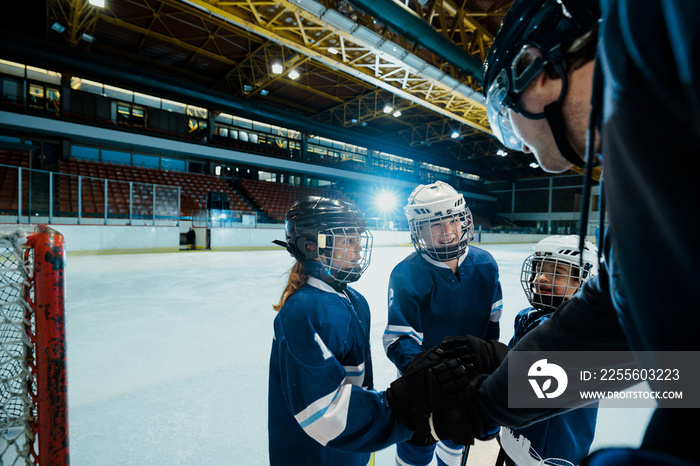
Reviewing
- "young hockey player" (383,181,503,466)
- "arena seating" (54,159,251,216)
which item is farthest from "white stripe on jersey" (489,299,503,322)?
"arena seating" (54,159,251,216)

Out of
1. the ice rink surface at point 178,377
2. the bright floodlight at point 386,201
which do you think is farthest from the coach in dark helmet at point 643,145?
the bright floodlight at point 386,201

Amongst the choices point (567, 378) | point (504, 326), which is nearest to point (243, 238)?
point (504, 326)

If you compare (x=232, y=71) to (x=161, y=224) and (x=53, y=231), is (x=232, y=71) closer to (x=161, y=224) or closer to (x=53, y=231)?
(x=161, y=224)

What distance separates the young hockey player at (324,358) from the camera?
35.7 inches

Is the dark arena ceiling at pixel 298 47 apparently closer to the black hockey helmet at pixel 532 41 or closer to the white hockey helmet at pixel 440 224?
the white hockey helmet at pixel 440 224

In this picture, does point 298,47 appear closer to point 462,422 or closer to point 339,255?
point 339,255

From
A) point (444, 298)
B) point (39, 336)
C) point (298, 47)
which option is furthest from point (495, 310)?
point (298, 47)

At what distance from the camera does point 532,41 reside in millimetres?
627

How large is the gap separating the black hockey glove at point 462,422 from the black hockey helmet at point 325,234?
502mm

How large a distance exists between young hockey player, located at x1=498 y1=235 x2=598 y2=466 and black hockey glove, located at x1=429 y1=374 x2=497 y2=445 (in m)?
0.44

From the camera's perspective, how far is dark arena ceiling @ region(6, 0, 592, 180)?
8.42 metres

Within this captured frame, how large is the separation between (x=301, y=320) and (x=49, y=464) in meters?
0.97

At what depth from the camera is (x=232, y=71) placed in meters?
15.1

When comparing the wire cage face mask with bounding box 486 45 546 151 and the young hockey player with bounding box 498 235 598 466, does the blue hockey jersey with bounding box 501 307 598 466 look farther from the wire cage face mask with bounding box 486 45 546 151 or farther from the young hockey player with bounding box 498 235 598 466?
the wire cage face mask with bounding box 486 45 546 151
